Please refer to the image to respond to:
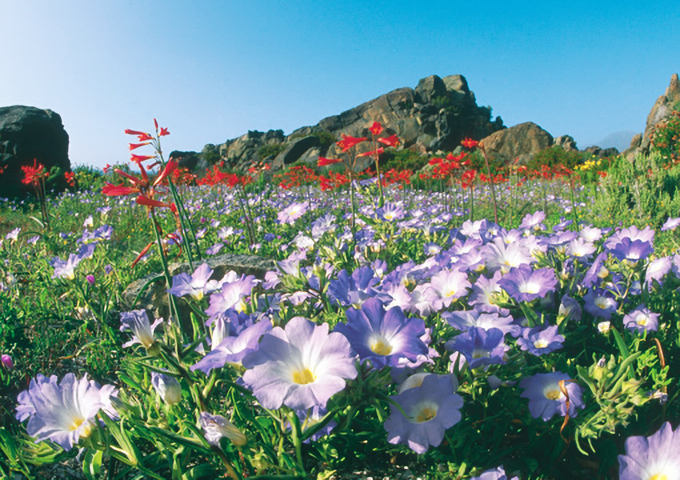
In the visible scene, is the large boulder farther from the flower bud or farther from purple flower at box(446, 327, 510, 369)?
purple flower at box(446, 327, 510, 369)

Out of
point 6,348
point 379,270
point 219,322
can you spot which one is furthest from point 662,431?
point 6,348

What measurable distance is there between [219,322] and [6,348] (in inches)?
74.1

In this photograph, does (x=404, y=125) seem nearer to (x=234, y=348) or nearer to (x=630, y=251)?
(x=630, y=251)

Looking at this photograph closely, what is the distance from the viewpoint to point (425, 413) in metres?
0.92

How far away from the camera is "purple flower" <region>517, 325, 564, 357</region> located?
111 centimetres

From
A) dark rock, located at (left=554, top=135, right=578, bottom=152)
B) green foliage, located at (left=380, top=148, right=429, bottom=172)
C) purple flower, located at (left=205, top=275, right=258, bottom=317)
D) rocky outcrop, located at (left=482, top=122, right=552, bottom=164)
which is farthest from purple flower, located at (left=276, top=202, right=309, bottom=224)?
dark rock, located at (left=554, top=135, right=578, bottom=152)

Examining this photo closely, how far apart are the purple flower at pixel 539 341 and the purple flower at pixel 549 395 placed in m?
0.07

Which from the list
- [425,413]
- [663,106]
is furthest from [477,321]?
[663,106]

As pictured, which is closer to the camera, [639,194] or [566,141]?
[639,194]

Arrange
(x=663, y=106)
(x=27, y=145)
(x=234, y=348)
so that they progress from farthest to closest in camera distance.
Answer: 1. (x=663, y=106)
2. (x=27, y=145)
3. (x=234, y=348)

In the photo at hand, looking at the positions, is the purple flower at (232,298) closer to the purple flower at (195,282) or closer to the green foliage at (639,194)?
the purple flower at (195,282)

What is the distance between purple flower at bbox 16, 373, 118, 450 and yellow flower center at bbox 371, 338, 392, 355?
0.58 metres

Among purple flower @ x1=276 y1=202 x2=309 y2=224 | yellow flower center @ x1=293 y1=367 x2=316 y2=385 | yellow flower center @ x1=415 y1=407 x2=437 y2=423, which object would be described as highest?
purple flower @ x1=276 y1=202 x2=309 y2=224

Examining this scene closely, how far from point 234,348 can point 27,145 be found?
51.6 feet
